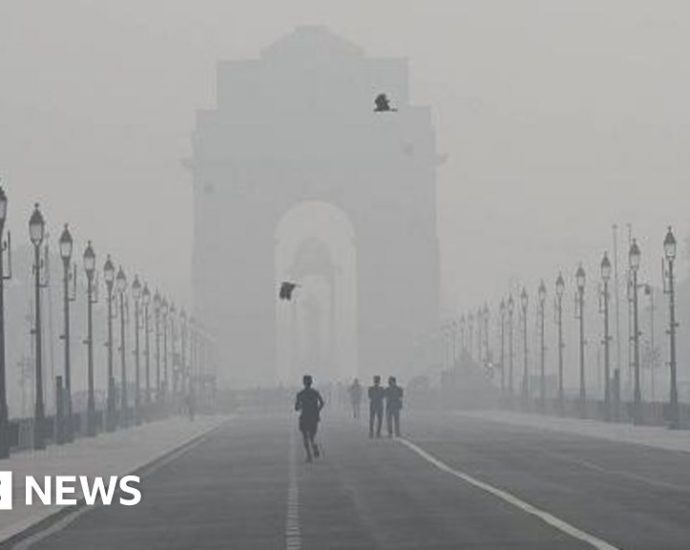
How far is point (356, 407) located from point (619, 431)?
3252 cm

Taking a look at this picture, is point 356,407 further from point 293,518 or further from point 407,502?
point 293,518

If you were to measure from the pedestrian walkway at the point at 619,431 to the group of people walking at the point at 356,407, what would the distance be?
569cm

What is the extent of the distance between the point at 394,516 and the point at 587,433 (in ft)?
154

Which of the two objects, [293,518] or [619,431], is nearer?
[293,518]

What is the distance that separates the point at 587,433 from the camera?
7781 cm

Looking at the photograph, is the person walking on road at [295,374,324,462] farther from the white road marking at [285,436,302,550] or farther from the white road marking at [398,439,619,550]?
the white road marking at [285,436,302,550]

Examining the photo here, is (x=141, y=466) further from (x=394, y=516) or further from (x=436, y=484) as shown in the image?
(x=394, y=516)

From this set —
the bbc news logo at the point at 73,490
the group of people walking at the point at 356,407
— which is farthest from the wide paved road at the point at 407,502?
the group of people walking at the point at 356,407

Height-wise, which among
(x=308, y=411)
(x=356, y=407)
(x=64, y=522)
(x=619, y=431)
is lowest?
(x=64, y=522)

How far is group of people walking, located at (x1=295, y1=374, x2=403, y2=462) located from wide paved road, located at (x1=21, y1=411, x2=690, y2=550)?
699mm

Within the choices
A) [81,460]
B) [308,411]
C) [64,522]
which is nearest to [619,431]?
[81,460]

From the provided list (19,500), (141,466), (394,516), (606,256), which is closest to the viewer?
(394,516)

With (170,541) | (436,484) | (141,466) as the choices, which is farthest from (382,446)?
(170,541)

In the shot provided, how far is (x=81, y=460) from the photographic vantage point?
5566 cm
